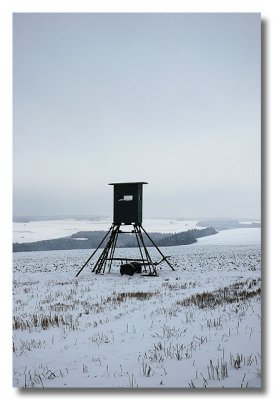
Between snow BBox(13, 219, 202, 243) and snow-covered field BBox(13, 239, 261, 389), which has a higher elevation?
A: snow BBox(13, 219, 202, 243)

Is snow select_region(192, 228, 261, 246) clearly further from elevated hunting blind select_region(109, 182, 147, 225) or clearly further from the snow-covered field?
elevated hunting blind select_region(109, 182, 147, 225)

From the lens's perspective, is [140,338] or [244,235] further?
[244,235]

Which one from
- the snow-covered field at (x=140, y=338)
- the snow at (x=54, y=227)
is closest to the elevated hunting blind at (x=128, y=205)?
the snow at (x=54, y=227)

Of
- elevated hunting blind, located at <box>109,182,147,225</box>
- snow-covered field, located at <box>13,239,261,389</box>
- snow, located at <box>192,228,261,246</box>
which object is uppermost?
elevated hunting blind, located at <box>109,182,147,225</box>

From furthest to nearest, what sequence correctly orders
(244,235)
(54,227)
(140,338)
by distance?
1. (54,227)
2. (244,235)
3. (140,338)

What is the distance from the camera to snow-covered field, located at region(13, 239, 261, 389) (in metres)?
5.46

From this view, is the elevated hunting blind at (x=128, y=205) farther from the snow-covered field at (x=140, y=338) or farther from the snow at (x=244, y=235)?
the snow-covered field at (x=140, y=338)

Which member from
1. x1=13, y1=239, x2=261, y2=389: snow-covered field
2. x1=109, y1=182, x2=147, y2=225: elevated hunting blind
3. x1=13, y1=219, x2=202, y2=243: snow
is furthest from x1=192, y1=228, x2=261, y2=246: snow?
x1=109, y1=182, x2=147, y2=225: elevated hunting blind

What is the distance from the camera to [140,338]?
22.0ft

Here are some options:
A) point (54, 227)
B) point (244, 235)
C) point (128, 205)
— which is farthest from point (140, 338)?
point (128, 205)

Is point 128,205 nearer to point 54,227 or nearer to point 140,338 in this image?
point 54,227

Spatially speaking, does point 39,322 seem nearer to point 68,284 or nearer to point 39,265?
point 68,284

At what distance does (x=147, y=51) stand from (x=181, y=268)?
1260 cm

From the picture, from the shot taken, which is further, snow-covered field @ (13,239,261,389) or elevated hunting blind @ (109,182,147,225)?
elevated hunting blind @ (109,182,147,225)
